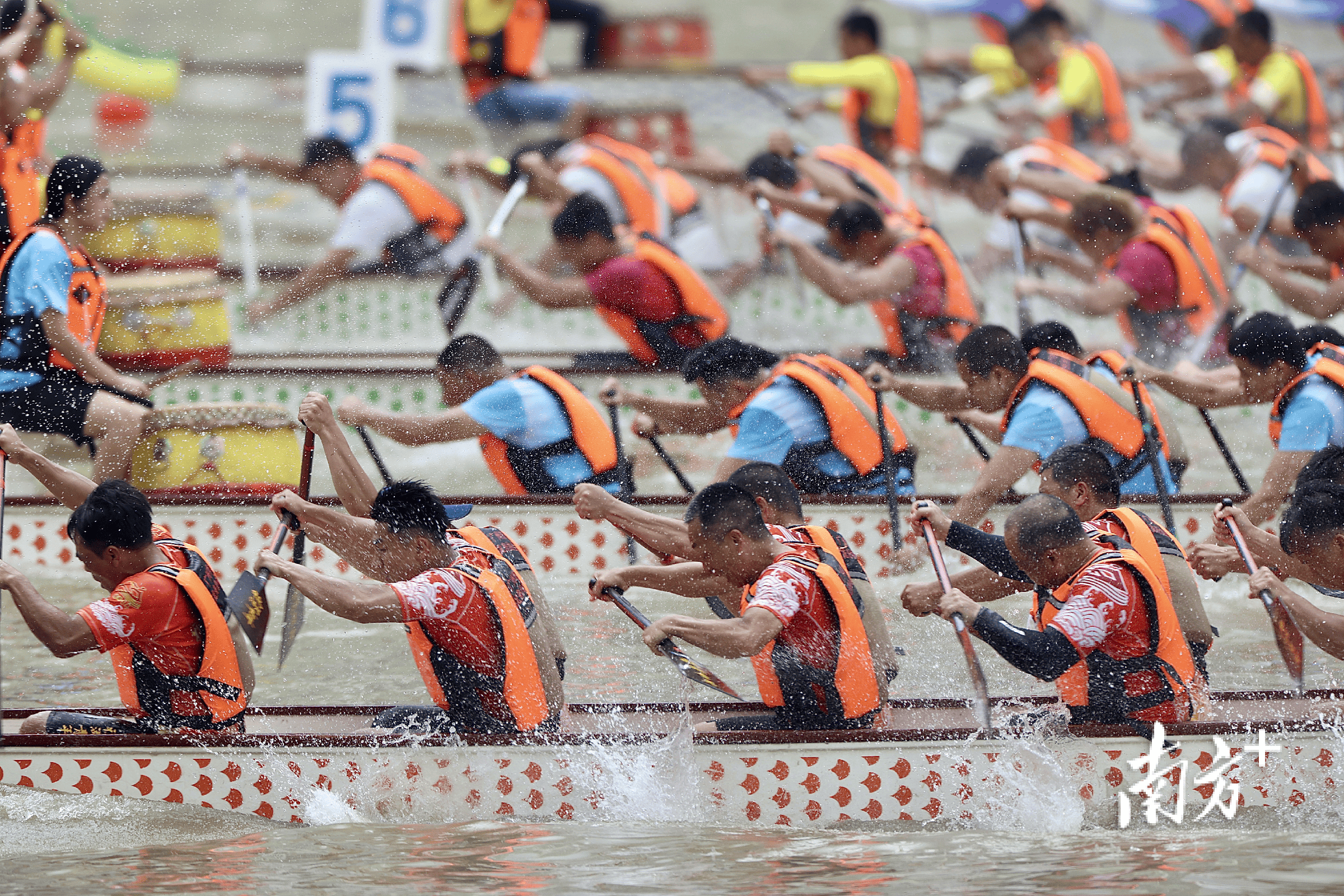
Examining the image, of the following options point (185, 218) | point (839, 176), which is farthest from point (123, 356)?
point (839, 176)

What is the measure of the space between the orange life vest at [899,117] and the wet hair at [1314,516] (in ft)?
22.4

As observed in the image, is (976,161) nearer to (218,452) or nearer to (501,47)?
(501,47)

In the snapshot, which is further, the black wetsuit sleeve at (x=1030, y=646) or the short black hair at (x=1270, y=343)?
the short black hair at (x=1270, y=343)

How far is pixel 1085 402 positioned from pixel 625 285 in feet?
8.03

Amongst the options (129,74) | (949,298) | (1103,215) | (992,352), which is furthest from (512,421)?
(129,74)

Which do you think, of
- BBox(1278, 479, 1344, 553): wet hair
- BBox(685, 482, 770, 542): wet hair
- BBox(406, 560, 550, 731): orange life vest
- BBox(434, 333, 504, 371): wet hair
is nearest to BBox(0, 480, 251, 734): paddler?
BBox(406, 560, 550, 731): orange life vest

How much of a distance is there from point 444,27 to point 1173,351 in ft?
16.9

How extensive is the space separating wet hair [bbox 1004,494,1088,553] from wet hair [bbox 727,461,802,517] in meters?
0.77

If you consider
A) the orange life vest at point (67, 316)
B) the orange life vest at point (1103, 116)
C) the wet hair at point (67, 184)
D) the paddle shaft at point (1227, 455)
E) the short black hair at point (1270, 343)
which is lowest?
the paddle shaft at point (1227, 455)

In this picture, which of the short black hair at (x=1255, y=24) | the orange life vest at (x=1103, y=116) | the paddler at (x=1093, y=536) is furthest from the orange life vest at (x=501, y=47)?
the paddler at (x=1093, y=536)

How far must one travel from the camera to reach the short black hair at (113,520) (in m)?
5.13

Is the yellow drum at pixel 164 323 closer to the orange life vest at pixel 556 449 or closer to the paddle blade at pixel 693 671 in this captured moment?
the orange life vest at pixel 556 449

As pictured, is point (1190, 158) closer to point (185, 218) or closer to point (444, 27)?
point (444, 27)

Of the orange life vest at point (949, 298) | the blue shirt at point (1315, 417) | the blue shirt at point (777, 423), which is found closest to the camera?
the blue shirt at point (1315, 417)
